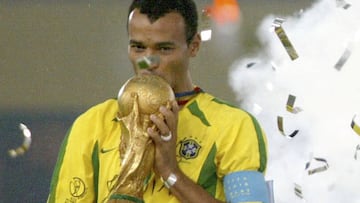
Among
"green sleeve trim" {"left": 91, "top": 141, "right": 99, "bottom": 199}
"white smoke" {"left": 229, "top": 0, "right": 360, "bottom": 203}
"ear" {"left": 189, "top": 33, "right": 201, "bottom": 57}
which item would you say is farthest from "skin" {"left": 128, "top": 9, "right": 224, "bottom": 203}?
"white smoke" {"left": 229, "top": 0, "right": 360, "bottom": 203}

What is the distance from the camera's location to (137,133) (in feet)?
9.98

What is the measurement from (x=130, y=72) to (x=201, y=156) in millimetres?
1485

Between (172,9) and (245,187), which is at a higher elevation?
(172,9)

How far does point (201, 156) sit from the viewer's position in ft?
10.5

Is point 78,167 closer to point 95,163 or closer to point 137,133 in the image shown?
point 95,163

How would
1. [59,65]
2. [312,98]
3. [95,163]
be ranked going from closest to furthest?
[95,163]
[312,98]
[59,65]

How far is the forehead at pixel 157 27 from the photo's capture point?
316cm

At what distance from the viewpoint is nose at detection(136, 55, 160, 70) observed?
313 centimetres

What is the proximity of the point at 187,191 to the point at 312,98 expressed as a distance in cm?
147

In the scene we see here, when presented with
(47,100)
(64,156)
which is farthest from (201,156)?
(47,100)

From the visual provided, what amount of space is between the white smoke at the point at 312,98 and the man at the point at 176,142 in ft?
3.92

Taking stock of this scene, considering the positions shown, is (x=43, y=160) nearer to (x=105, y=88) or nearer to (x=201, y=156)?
(x=105, y=88)

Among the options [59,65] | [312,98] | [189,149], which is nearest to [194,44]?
[189,149]

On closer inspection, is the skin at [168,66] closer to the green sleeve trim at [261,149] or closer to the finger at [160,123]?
the finger at [160,123]
